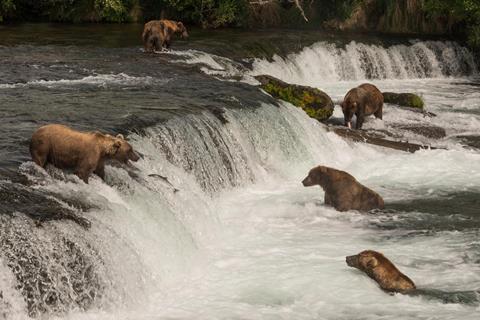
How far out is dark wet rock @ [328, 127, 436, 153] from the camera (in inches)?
628

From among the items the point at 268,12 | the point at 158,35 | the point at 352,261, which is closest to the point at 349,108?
the point at 158,35

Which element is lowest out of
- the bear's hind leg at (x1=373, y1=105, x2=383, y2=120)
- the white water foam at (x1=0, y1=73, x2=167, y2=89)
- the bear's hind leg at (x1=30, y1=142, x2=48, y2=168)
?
the bear's hind leg at (x1=373, y1=105, x2=383, y2=120)

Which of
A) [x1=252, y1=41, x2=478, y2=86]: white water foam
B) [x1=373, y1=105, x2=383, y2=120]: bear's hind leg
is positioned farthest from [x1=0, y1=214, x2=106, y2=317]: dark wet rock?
[x1=252, y1=41, x2=478, y2=86]: white water foam

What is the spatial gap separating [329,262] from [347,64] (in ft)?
57.5

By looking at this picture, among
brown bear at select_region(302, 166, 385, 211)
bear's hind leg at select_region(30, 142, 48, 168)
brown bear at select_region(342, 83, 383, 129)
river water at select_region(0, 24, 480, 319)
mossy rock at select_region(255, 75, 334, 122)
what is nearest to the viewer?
river water at select_region(0, 24, 480, 319)

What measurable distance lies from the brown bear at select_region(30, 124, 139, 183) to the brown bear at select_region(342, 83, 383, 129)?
8661mm

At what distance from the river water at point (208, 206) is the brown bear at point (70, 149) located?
17cm

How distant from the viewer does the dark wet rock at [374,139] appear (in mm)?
15960

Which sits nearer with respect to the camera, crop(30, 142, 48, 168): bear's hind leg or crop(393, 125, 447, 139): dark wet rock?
crop(30, 142, 48, 168): bear's hind leg

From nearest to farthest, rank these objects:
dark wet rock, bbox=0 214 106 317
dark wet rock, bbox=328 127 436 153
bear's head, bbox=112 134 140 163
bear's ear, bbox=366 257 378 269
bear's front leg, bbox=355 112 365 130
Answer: dark wet rock, bbox=0 214 106 317, bear's ear, bbox=366 257 378 269, bear's head, bbox=112 134 140 163, dark wet rock, bbox=328 127 436 153, bear's front leg, bbox=355 112 365 130

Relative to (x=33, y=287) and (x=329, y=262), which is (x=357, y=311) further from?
(x=33, y=287)

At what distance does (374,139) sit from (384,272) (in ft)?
26.1

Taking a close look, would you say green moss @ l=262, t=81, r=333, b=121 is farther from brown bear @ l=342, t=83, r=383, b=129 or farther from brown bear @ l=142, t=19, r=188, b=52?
brown bear @ l=142, t=19, r=188, b=52

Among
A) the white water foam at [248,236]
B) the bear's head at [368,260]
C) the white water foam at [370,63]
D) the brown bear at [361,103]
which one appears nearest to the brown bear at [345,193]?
the white water foam at [248,236]
